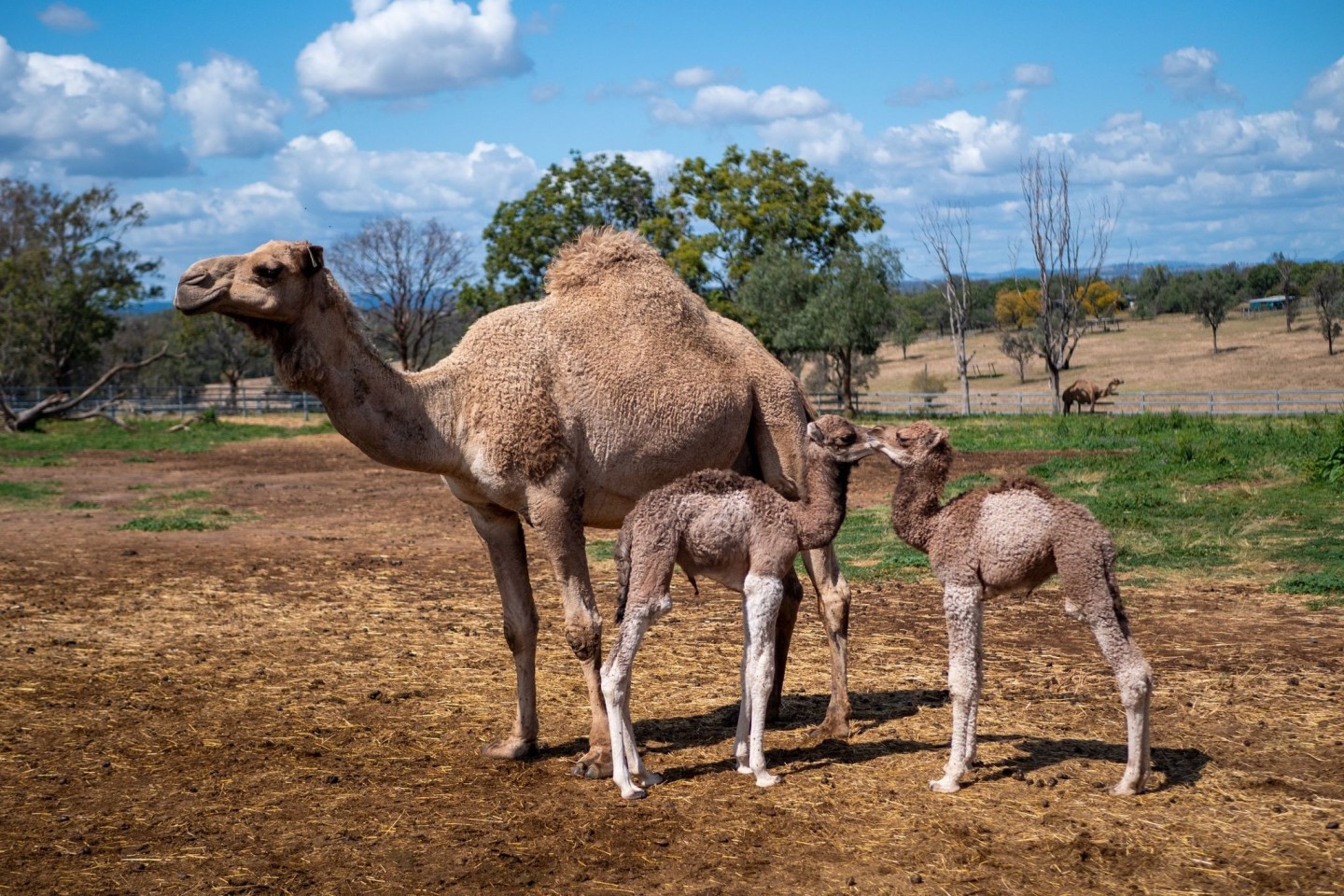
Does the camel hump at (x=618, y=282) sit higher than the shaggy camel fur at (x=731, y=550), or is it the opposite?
the camel hump at (x=618, y=282)

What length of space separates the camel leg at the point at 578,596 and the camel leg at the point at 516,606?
454 mm

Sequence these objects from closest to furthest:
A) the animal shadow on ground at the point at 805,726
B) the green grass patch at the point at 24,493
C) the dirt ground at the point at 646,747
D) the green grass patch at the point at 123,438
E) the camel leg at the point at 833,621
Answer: the dirt ground at the point at 646,747
the animal shadow on ground at the point at 805,726
the camel leg at the point at 833,621
the green grass patch at the point at 24,493
the green grass patch at the point at 123,438

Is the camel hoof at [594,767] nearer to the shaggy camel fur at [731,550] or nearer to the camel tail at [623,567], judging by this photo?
the shaggy camel fur at [731,550]

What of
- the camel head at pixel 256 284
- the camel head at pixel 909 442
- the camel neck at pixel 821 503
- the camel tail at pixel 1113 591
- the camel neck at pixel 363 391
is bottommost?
the camel tail at pixel 1113 591

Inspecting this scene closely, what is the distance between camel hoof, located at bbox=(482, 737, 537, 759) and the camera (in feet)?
21.5

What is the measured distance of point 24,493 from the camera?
19188 mm

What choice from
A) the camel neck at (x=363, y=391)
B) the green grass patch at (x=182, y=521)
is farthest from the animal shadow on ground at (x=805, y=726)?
the green grass patch at (x=182, y=521)

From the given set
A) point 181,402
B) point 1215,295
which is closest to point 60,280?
point 181,402

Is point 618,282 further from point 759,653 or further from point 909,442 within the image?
point 759,653

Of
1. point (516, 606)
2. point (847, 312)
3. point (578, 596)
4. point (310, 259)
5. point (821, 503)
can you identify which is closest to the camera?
Result: point (310, 259)

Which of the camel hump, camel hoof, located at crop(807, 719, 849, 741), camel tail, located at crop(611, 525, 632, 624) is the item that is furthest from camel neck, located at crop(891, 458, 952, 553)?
the camel hump

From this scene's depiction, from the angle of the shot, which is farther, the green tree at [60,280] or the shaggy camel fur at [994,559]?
the green tree at [60,280]

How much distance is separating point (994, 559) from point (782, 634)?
1.87 m

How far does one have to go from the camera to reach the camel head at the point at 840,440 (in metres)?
5.96
